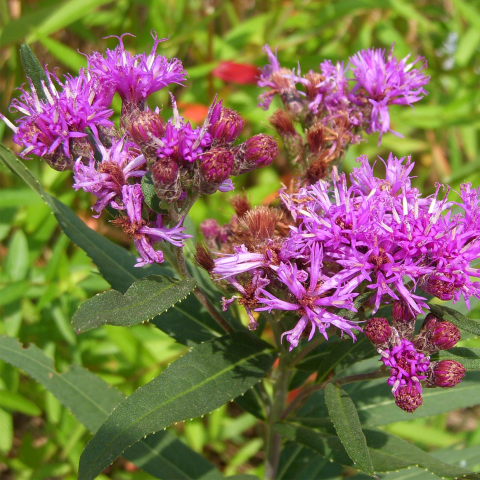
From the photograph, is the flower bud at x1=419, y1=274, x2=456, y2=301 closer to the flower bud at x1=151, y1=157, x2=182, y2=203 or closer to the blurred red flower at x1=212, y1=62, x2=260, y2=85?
the flower bud at x1=151, y1=157, x2=182, y2=203

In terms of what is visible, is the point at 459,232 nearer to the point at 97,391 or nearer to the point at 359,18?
the point at 97,391

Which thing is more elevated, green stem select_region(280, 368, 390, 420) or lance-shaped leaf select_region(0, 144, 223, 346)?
lance-shaped leaf select_region(0, 144, 223, 346)

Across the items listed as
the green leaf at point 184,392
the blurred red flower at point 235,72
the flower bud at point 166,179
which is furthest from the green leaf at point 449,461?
the blurred red flower at point 235,72

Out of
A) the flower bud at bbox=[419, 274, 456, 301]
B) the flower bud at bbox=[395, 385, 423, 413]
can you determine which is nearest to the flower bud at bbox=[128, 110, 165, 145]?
the flower bud at bbox=[419, 274, 456, 301]

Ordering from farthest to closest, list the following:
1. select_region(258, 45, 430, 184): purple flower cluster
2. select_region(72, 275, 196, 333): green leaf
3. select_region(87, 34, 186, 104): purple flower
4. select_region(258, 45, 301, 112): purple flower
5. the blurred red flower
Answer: the blurred red flower < select_region(258, 45, 301, 112): purple flower < select_region(258, 45, 430, 184): purple flower cluster < select_region(87, 34, 186, 104): purple flower < select_region(72, 275, 196, 333): green leaf

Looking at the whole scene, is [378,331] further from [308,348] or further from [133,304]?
[133,304]

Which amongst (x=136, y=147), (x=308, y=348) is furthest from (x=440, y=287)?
(x=136, y=147)
